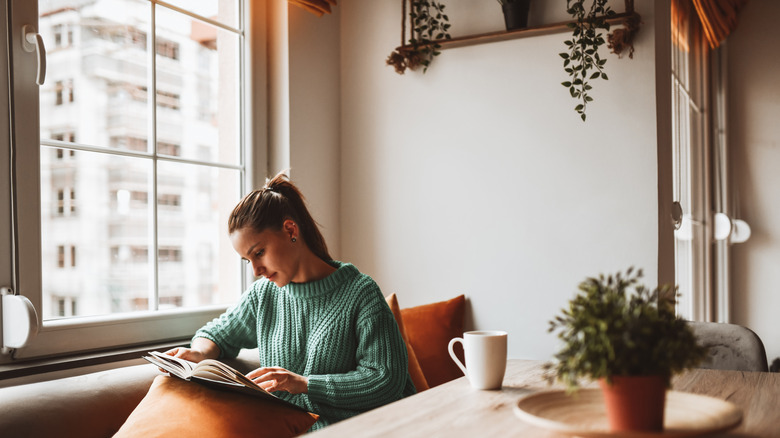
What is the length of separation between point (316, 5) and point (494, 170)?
877 mm

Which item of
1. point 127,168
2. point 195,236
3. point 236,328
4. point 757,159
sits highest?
point 757,159

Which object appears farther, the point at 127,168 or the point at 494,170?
the point at 494,170

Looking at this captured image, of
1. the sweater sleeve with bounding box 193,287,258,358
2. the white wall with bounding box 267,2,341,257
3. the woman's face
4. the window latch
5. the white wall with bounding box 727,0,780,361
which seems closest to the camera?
the window latch

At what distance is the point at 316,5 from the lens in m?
2.46

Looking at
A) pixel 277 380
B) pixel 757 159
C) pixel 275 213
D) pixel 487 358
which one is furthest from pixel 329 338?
pixel 757 159

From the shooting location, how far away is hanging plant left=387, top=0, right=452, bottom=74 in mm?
2529

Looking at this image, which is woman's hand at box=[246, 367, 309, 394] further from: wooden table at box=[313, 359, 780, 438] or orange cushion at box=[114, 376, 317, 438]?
wooden table at box=[313, 359, 780, 438]

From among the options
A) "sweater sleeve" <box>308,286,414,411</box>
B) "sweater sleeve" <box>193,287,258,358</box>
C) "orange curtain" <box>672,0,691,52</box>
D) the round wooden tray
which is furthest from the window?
"orange curtain" <box>672,0,691,52</box>

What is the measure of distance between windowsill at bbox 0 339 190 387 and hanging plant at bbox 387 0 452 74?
1355mm

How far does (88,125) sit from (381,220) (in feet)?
3.78

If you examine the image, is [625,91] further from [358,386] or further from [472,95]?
[358,386]

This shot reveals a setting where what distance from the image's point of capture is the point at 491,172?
8.05ft

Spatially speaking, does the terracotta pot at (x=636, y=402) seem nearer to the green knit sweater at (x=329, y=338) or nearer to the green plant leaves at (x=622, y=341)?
the green plant leaves at (x=622, y=341)

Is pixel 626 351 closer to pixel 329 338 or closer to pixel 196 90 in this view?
pixel 329 338
